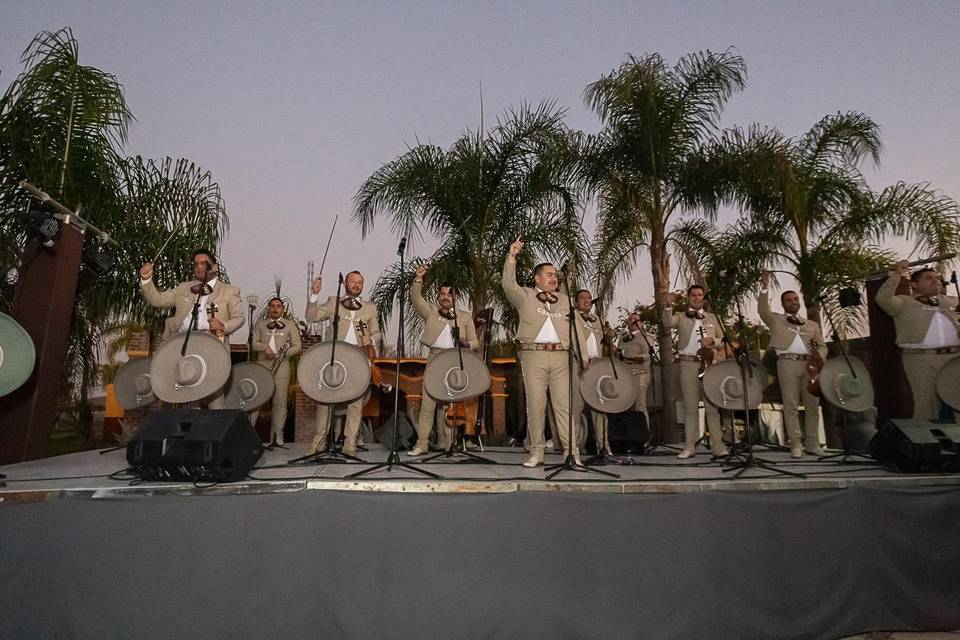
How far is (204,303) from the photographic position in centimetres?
688

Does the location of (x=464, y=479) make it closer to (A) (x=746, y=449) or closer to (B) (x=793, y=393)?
(A) (x=746, y=449)

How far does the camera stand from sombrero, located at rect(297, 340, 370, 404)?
607 centimetres

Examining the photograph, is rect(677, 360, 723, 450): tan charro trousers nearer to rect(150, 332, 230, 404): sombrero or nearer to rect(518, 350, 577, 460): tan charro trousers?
rect(518, 350, 577, 460): tan charro trousers

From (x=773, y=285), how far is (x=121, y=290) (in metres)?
9.91

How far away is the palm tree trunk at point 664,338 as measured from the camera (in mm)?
10445

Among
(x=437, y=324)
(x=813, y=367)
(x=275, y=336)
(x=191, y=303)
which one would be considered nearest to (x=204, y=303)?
(x=191, y=303)

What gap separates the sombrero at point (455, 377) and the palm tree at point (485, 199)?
4321mm

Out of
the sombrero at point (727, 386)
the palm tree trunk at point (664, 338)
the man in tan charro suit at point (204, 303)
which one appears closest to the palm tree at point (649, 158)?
the palm tree trunk at point (664, 338)

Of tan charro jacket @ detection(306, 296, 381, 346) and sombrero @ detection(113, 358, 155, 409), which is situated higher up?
tan charro jacket @ detection(306, 296, 381, 346)

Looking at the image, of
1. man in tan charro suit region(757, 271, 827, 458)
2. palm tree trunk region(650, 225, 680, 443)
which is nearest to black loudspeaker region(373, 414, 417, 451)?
palm tree trunk region(650, 225, 680, 443)

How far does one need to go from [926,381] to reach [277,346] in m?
8.36

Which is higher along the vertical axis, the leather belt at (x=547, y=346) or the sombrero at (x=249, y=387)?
the leather belt at (x=547, y=346)

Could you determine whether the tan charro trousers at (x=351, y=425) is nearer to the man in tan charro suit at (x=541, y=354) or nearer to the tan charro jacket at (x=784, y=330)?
the man in tan charro suit at (x=541, y=354)

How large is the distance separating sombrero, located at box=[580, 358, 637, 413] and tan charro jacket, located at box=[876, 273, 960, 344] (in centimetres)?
335
